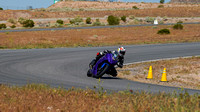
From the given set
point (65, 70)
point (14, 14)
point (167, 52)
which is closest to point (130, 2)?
point (14, 14)

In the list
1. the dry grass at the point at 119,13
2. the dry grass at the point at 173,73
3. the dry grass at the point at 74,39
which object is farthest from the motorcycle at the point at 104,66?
the dry grass at the point at 119,13

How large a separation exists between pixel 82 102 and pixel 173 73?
10.0 meters

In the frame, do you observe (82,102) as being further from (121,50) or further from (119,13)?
(119,13)

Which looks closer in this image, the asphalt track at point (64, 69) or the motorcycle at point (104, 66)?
the asphalt track at point (64, 69)

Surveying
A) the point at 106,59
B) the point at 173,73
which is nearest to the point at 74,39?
the point at 173,73

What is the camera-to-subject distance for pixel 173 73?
17.4 meters

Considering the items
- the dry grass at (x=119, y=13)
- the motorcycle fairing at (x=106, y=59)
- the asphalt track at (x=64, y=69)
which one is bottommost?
the asphalt track at (x=64, y=69)

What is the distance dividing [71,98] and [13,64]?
32.2 ft

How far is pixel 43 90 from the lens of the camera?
10.1m

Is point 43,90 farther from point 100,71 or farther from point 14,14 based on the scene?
point 14,14

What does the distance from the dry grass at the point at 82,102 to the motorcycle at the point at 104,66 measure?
145 inches

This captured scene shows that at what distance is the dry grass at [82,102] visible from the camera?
7520mm

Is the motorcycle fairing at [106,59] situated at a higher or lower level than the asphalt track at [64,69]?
higher

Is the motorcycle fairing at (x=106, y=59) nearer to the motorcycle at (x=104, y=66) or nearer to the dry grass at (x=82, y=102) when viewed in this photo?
the motorcycle at (x=104, y=66)
